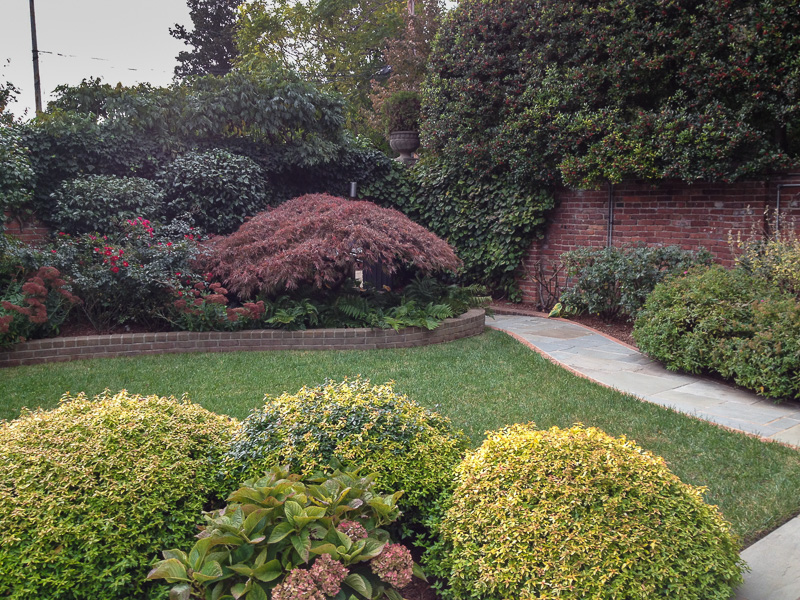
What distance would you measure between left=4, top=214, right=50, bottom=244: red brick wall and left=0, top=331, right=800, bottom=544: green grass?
2943 mm

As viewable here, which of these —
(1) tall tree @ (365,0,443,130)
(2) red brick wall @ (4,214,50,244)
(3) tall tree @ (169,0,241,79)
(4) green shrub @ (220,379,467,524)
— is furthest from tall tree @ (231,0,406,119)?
(4) green shrub @ (220,379,467,524)

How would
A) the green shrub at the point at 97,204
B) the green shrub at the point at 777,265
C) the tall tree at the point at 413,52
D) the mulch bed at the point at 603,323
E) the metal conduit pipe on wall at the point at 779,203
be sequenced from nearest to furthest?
the green shrub at the point at 777,265
the metal conduit pipe on wall at the point at 779,203
the mulch bed at the point at 603,323
the green shrub at the point at 97,204
the tall tree at the point at 413,52

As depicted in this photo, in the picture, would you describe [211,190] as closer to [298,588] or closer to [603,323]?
[603,323]

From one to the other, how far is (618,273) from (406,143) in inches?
226

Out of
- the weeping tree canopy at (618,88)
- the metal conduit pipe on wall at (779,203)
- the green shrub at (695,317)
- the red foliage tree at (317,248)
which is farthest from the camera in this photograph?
the metal conduit pipe on wall at (779,203)

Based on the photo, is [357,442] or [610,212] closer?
[357,442]

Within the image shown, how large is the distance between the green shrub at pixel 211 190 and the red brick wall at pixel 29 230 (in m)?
1.58

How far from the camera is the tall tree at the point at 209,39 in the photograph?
34.1m

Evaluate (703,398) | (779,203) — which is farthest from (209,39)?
(703,398)

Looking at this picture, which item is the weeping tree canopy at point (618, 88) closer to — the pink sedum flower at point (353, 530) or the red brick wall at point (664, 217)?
the red brick wall at point (664, 217)

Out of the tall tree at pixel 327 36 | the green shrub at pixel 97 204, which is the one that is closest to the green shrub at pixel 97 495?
the green shrub at pixel 97 204

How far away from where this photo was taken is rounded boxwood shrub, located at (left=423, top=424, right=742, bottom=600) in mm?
2002

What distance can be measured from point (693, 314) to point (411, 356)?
2.73 m

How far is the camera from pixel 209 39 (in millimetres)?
34406
